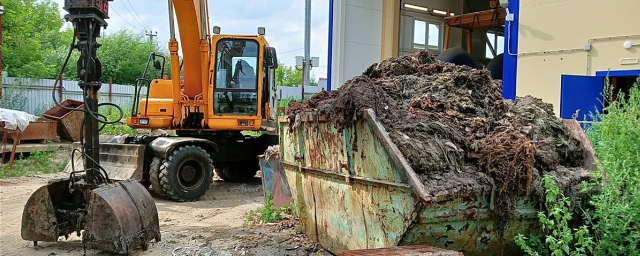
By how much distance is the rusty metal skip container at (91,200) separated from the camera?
496 cm

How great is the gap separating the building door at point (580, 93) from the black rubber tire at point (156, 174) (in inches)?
260

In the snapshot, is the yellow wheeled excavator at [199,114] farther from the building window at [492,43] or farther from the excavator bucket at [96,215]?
the building window at [492,43]

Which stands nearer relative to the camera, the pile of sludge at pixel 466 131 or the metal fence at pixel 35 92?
the pile of sludge at pixel 466 131

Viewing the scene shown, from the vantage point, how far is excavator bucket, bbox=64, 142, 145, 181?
8.64 metres

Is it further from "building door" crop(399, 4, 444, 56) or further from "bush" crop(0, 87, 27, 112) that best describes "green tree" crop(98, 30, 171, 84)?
"building door" crop(399, 4, 444, 56)

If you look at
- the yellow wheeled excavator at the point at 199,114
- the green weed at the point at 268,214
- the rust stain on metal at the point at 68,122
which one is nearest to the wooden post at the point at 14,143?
the rust stain on metal at the point at 68,122

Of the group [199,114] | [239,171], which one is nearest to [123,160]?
[199,114]

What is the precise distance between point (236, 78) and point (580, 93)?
18.9 feet

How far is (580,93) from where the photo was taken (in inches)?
330

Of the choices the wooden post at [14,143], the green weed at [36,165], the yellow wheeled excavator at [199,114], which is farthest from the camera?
the wooden post at [14,143]

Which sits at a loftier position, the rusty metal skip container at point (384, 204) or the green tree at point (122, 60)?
the green tree at point (122, 60)

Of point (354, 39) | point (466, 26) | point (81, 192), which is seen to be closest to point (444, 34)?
point (466, 26)

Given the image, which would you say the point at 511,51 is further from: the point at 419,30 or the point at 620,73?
the point at 419,30

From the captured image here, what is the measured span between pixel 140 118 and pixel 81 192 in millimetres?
4498
